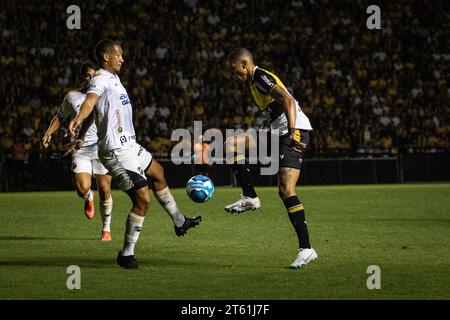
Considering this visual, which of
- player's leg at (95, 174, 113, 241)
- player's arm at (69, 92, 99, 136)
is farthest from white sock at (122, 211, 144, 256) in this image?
player's leg at (95, 174, 113, 241)

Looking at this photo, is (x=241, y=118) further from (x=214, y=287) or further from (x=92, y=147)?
(x=214, y=287)

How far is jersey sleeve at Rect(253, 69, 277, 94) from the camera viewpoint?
32.9 ft

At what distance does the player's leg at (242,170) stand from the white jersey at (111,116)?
1.60m

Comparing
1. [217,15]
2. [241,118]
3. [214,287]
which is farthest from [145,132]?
[214,287]

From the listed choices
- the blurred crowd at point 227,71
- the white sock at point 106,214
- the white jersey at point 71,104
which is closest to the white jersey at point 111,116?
the white sock at point 106,214

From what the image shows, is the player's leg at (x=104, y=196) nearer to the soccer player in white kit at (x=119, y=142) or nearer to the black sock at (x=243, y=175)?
the black sock at (x=243, y=175)

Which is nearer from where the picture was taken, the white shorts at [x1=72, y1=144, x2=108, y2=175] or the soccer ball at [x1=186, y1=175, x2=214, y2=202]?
the soccer ball at [x1=186, y1=175, x2=214, y2=202]

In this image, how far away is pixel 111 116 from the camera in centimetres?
998

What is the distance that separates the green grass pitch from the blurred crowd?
9201 millimetres

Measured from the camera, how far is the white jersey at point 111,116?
9.95 m

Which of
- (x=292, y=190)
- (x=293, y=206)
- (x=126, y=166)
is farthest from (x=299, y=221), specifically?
(x=126, y=166)

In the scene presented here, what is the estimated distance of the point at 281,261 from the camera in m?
10.5

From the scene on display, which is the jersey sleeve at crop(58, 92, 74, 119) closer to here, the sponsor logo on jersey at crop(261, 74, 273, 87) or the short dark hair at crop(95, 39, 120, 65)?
the short dark hair at crop(95, 39, 120, 65)
